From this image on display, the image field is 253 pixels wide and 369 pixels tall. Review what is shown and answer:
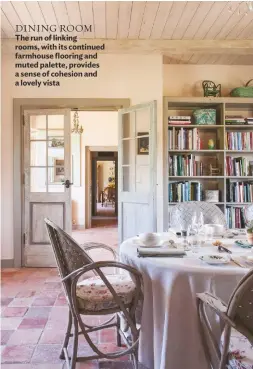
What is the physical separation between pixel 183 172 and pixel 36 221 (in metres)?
2.13

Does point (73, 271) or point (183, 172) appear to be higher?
point (183, 172)

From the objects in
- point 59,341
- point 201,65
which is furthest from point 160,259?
point 201,65

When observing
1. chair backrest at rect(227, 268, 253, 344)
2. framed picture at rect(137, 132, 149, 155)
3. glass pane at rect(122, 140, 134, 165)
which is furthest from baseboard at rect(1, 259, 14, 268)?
chair backrest at rect(227, 268, 253, 344)

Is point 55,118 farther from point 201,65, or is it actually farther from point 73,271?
point 73,271

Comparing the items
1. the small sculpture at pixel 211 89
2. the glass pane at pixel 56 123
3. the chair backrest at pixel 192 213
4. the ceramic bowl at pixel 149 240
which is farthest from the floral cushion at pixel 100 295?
the small sculpture at pixel 211 89

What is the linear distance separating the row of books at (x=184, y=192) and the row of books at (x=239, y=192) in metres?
0.40

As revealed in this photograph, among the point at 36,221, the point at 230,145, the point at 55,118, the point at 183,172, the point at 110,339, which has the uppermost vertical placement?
the point at 55,118

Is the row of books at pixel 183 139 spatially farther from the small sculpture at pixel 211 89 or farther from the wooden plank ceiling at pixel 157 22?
the wooden plank ceiling at pixel 157 22

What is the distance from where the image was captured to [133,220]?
14.0 feet

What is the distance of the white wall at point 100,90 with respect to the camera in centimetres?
438

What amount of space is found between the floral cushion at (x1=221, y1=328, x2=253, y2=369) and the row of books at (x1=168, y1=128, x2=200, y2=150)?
325 cm

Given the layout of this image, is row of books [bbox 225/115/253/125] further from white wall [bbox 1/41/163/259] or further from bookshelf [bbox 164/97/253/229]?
white wall [bbox 1/41/163/259]

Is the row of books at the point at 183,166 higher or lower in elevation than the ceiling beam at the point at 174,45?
lower

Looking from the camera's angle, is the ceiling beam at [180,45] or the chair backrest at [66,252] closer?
the chair backrest at [66,252]
